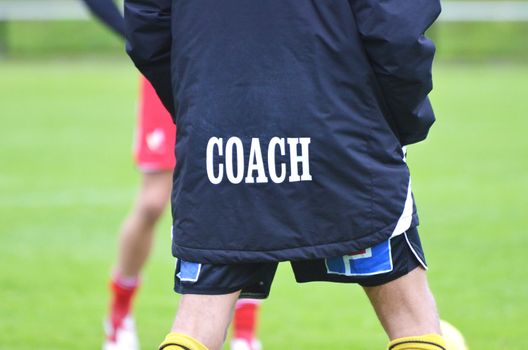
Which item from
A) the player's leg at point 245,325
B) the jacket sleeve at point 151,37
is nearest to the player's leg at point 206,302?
the jacket sleeve at point 151,37

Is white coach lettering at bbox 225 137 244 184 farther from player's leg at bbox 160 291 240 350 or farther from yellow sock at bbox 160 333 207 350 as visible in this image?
yellow sock at bbox 160 333 207 350

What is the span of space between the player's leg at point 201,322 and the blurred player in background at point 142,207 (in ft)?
6.96

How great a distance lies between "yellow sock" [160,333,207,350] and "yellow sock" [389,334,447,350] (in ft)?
2.04

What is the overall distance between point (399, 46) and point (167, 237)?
552cm

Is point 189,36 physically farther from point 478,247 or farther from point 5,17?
A: point 5,17

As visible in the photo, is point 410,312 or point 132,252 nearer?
point 410,312

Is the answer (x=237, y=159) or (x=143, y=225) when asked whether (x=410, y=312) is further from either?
(x=143, y=225)

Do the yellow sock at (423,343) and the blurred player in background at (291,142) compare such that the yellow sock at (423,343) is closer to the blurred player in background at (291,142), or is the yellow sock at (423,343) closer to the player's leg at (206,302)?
the blurred player in background at (291,142)

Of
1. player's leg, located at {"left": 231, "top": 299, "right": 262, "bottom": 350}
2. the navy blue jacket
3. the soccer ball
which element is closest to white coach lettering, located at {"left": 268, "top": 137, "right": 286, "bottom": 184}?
the navy blue jacket

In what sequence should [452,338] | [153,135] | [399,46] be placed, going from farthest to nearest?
[153,135] < [452,338] < [399,46]

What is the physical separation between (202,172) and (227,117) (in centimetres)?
19

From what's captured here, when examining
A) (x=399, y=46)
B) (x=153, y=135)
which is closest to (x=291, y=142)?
(x=399, y=46)

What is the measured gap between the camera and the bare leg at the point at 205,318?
3.55 m

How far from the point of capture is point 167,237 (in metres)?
8.78
